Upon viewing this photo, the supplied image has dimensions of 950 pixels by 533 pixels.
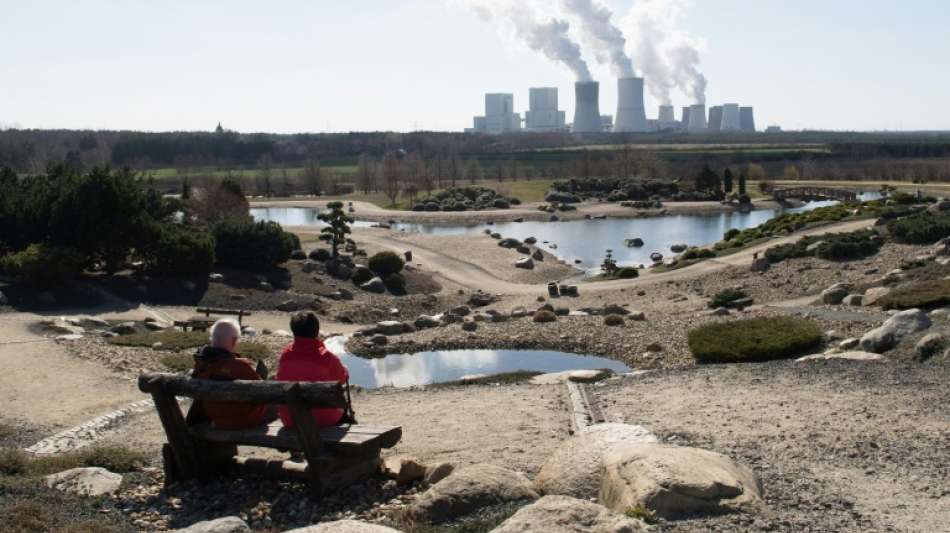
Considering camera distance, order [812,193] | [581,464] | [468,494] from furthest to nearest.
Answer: [812,193] < [581,464] < [468,494]

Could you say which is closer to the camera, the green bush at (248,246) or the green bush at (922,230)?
the green bush at (922,230)

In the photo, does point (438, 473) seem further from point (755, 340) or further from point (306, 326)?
point (755, 340)

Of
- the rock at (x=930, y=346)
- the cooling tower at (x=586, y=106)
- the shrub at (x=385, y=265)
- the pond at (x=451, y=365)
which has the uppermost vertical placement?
the cooling tower at (x=586, y=106)

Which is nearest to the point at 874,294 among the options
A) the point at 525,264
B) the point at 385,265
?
the point at 385,265

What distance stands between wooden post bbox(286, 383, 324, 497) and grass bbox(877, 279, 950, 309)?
16.5 metres

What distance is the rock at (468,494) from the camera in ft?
25.7

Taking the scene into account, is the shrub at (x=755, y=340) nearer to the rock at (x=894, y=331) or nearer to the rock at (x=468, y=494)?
the rock at (x=894, y=331)

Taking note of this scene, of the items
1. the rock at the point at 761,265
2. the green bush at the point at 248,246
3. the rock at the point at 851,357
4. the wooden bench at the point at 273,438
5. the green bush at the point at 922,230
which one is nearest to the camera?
the wooden bench at the point at 273,438

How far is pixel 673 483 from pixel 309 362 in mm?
3523

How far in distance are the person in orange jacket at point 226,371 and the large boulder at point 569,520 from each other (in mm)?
3404

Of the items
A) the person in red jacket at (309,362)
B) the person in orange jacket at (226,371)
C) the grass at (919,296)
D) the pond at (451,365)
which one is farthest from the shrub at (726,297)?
the person in orange jacket at (226,371)

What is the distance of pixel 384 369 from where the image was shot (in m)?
23.0

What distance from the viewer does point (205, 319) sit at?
1030 inches

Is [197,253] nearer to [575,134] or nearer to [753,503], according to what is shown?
[753,503]
